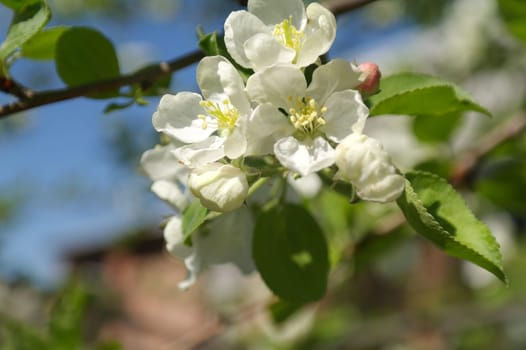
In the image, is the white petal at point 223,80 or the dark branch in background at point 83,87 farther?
the dark branch in background at point 83,87

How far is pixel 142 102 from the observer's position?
0.95 metres

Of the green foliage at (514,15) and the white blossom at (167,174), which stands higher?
the white blossom at (167,174)

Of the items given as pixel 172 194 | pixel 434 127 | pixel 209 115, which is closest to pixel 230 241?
pixel 172 194

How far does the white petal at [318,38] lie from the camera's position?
2.39 feet

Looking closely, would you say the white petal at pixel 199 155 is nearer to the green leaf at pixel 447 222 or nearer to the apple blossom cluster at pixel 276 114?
the apple blossom cluster at pixel 276 114

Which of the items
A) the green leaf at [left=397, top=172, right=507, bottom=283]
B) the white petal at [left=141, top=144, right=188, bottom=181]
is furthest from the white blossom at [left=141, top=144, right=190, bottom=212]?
the green leaf at [left=397, top=172, right=507, bottom=283]

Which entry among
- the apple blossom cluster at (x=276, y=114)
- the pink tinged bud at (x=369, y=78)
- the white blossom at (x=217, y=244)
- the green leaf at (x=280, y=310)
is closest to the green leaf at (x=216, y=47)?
the apple blossom cluster at (x=276, y=114)

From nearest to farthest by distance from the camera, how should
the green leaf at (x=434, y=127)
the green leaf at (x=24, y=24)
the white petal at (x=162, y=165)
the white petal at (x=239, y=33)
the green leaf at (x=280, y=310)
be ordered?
the white petal at (x=239, y=33) < the green leaf at (x=24, y=24) < the white petal at (x=162, y=165) < the green leaf at (x=280, y=310) < the green leaf at (x=434, y=127)

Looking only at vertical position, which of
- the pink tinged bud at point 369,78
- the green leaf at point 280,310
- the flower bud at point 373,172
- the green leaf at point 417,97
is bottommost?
the green leaf at point 280,310

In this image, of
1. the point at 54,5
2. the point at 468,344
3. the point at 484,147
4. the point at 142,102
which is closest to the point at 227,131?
the point at 142,102

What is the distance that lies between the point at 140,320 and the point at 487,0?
527 cm

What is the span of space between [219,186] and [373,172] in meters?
0.16

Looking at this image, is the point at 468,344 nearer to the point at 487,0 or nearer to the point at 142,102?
the point at 487,0

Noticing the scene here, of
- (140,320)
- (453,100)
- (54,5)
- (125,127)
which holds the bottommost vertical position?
(140,320)
